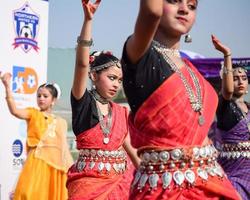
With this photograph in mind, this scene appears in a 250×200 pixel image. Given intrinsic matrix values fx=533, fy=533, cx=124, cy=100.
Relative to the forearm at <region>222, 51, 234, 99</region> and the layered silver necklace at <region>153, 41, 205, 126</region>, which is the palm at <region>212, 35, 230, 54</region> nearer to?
the forearm at <region>222, 51, 234, 99</region>

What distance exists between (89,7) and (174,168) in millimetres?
1345

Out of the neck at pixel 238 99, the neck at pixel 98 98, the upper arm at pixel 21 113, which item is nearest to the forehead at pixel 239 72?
the neck at pixel 238 99

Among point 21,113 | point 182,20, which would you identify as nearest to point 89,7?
point 182,20

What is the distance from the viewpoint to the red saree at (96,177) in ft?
11.9

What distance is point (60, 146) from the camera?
20.0 feet

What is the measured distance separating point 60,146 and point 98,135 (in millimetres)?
2486

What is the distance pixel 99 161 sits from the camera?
3.68 metres

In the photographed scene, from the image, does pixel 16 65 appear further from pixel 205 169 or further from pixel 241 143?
pixel 205 169

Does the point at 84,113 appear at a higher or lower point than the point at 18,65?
higher

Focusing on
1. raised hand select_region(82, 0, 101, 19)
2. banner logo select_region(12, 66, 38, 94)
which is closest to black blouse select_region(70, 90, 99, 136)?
raised hand select_region(82, 0, 101, 19)

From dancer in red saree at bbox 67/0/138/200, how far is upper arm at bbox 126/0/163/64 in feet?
4.98

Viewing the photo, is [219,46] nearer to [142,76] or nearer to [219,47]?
[219,47]

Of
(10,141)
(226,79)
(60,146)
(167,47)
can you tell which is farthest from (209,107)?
(10,141)

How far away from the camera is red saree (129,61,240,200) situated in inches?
77.6
